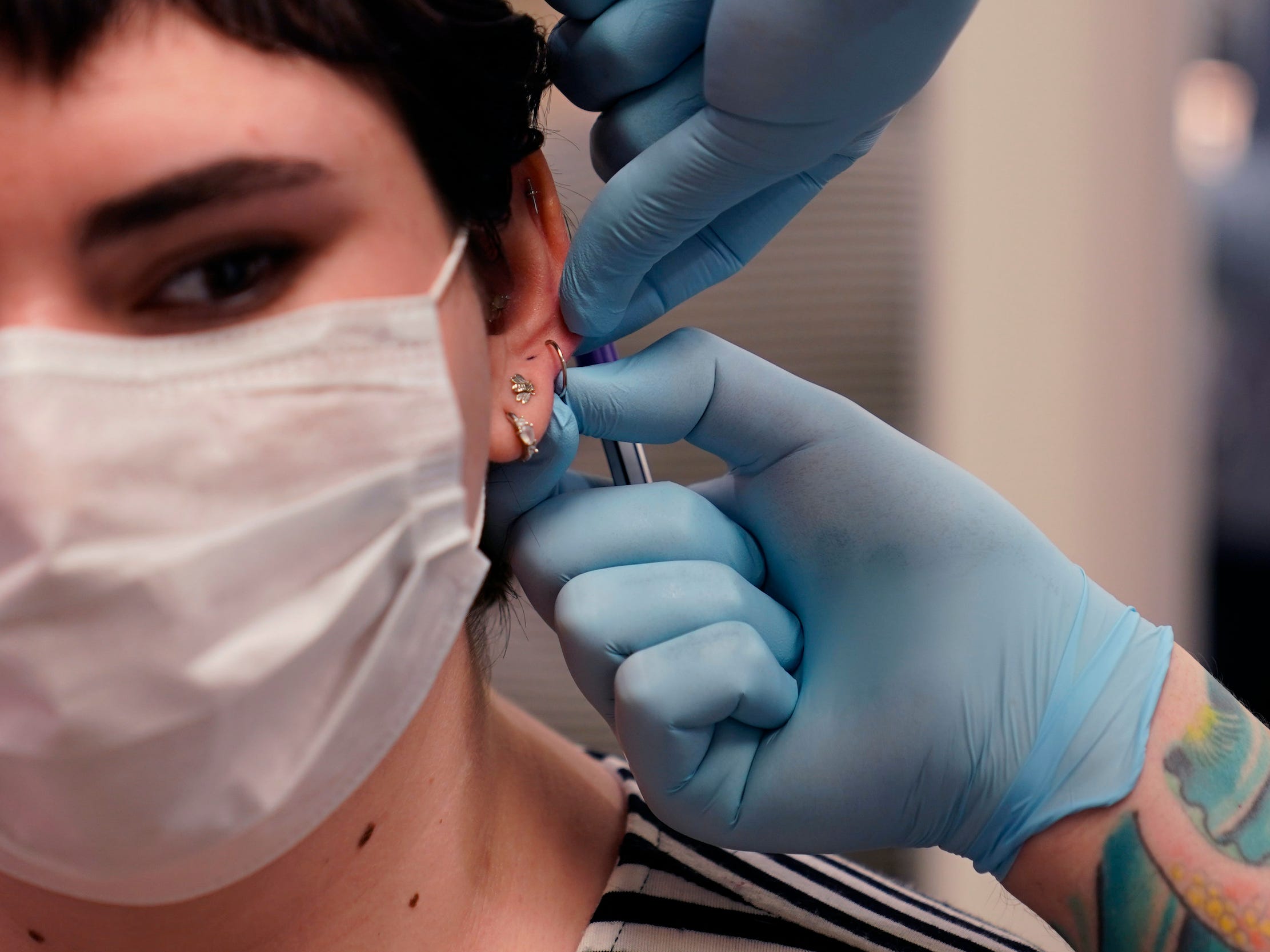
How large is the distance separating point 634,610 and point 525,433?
0.56 ft

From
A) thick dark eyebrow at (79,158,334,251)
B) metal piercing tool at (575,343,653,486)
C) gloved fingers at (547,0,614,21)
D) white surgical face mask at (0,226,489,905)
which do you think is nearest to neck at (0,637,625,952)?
white surgical face mask at (0,226,489,905)

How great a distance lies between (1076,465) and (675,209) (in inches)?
44.6

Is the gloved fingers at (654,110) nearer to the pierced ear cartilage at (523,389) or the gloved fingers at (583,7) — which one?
the gloved fingers at (583,7)

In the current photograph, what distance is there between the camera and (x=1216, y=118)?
2.23 m

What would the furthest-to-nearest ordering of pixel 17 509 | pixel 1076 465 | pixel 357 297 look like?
pixel 1076 465 → pixel 357 297 → pixel 17 509

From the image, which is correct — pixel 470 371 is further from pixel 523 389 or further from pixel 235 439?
pixel 235 439

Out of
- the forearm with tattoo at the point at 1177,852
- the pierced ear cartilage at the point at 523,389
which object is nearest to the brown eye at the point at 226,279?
the pierced ear cartilage at the point at 523,389

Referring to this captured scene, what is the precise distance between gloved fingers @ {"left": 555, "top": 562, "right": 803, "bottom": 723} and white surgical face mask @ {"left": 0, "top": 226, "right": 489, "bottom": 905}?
150 millimetres

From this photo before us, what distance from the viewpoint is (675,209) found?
0.81 metres

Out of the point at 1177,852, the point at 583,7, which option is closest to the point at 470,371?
the point at 583,7

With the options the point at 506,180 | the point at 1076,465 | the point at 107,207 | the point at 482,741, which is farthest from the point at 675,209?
the point at 1076,465

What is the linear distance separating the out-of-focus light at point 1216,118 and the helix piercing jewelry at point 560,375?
1472 millimetres

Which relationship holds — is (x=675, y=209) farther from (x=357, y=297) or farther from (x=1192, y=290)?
(x=1192, y=290)

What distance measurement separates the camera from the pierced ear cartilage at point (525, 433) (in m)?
0.86
